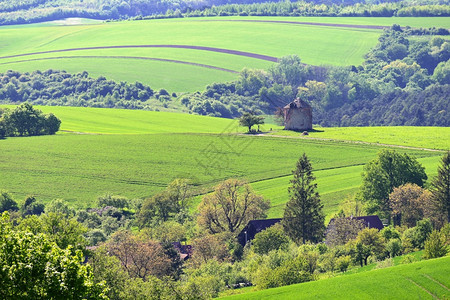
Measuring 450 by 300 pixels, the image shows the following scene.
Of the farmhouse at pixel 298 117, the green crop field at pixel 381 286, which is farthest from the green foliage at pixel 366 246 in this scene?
the farmhouse at pixel 298 117

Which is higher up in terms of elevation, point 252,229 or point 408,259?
point 408,259

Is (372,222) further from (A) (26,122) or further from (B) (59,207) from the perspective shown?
(A) (26,122)

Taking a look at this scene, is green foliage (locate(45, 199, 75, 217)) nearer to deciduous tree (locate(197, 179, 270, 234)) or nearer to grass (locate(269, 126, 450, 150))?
deciduous tree (locate(197, 179, 270, 234))

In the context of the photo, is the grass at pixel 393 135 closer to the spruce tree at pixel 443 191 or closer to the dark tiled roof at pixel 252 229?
the spruce tree at pixel 443 191

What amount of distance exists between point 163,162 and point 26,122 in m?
36.3

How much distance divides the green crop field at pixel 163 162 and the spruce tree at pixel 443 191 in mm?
14893

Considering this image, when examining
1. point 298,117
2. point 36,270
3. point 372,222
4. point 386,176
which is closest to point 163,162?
point 298,117

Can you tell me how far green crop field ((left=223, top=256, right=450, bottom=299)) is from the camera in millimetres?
59531

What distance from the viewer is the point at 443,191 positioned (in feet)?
328

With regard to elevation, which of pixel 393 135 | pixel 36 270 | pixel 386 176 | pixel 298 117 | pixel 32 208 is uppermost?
pixel 36 270

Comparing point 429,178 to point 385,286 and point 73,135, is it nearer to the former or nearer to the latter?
point 385,286

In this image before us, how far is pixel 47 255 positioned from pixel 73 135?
404 ft

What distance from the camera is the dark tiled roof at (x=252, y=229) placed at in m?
101

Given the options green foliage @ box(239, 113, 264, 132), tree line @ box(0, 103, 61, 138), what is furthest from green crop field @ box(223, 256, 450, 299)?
tree line @ box(0, 103, 61, 138)
